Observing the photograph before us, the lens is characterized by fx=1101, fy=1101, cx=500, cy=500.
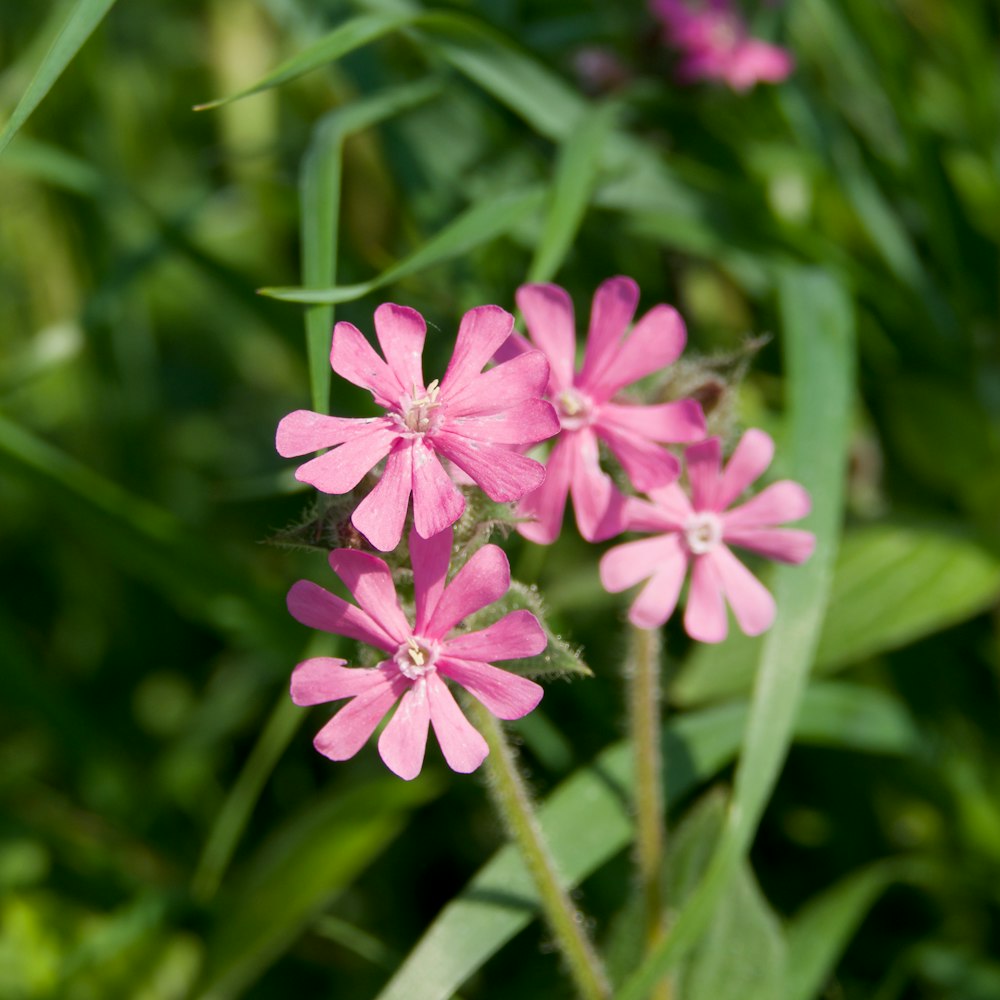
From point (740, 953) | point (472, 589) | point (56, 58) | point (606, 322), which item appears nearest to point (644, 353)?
point (606, 322)

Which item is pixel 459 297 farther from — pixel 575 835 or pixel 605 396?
pixel 575 835

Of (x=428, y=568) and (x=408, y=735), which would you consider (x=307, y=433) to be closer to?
(x=428, y=568)

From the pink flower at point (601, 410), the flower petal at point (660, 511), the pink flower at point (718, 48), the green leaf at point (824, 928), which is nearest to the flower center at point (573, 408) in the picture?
the pink flower at point (601, 410)

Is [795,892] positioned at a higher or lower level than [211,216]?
lower

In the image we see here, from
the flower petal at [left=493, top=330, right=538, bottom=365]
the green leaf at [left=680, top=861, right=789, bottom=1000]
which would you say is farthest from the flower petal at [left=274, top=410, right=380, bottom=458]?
the green leaf at [left=680, top=861, right=789, bottom=1000]

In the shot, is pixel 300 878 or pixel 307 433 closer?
pixel 307 433

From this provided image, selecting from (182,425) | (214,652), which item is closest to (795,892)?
(214,652)

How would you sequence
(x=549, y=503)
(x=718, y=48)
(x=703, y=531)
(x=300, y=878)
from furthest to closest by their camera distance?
(x=718, y=48) → (x=300, y=878) → (x=703, y=531) → (x=549, y=503)
